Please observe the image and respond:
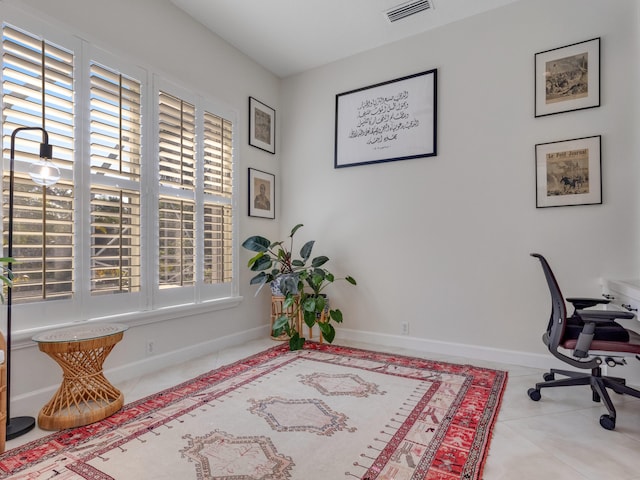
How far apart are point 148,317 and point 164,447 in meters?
1.31

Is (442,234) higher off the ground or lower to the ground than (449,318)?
higher

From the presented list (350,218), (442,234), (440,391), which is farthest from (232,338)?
(442,234)

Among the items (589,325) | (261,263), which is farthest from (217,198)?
(589,325)

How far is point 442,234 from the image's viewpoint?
3461mm

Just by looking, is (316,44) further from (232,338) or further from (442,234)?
(232,338)

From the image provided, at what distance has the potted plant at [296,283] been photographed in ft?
11.5

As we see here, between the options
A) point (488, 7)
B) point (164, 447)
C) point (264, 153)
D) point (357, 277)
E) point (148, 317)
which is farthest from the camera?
point (264, 153)

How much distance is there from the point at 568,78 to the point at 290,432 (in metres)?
3.42

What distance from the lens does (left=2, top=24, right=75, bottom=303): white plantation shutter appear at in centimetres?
214

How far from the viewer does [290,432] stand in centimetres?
194

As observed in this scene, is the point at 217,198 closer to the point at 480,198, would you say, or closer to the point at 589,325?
the point at 480,198

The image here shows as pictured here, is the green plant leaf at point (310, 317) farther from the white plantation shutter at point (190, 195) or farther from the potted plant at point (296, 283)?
the white plantation shutter at point (190, 195)

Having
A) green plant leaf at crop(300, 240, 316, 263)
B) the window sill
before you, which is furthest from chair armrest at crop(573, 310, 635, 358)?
the window sill

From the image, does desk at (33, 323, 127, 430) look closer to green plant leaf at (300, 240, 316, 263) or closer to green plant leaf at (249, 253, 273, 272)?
green plant leaf at (249, 253, 273, 272)
